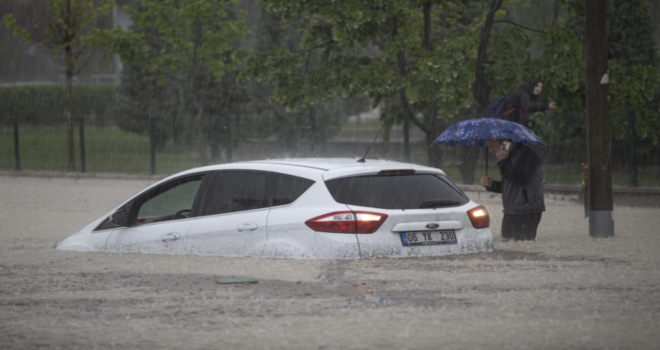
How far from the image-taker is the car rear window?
8.01 m

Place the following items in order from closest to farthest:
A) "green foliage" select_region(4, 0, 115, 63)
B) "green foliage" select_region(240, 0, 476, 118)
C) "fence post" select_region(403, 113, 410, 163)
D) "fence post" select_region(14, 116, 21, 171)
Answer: "green foliage" select_region(240, 0, 476, 118)
"fence post" select_region(403, 113, 410, 163)
"fence post" select_region(14, 116, 21, 171)
"green foliage" select_region(4, 0, 115, 63)

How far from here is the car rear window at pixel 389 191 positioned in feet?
26.3

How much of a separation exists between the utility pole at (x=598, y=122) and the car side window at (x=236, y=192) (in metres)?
4.80

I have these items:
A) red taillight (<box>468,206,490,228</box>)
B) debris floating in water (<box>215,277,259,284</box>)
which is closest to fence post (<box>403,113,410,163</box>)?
red taillight (<box>468,206,490,228</box>)

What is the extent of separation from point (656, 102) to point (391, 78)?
9978 mm

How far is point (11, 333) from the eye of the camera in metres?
5.91

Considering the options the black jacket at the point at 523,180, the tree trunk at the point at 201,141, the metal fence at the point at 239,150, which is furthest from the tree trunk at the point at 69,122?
the black jacket at the point at 523,180

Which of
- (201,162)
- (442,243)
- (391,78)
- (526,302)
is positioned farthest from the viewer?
(201,162)

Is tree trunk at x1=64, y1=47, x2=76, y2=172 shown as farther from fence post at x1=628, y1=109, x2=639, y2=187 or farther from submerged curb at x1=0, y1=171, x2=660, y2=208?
fence post at x1=628, y1=109, x2=639, y2=187

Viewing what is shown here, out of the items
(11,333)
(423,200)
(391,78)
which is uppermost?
(391,78)

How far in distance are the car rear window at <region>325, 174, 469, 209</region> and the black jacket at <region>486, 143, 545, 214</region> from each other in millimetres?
1972

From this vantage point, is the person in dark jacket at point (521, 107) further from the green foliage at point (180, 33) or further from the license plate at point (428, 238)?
the green foliage at point (180, 33)

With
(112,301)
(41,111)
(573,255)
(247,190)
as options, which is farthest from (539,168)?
(41,111)

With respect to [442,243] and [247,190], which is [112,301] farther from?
[442,243]
